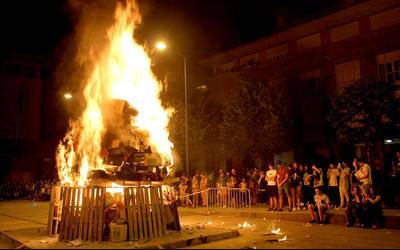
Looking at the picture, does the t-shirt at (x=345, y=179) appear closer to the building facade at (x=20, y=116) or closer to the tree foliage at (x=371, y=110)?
the tree foliage at (x=371, y=110)

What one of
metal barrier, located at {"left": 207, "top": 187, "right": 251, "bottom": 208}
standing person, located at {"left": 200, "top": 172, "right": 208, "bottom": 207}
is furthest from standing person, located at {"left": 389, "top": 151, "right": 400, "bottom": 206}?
standing person, located at {"left": 200, "top": 172, "right": 208, "bottom": 207}

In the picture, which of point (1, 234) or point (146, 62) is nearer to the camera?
point (1, 234)

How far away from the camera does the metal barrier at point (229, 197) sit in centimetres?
1725

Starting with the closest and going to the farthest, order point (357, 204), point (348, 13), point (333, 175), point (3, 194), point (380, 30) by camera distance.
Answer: point (357, 204) → point (333, 175) → point (380, 30) → point (348, 13) → point (3, 194)

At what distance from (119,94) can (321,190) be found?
8.35 metres

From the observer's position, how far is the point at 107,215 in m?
9.64

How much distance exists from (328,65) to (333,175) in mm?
11402

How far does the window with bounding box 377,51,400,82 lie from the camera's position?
2158 cm

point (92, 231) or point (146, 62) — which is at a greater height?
point (146, 62)

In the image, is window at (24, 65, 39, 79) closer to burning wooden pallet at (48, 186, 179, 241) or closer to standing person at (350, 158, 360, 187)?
burning wooden pallet at (48, 186, 179, 241)

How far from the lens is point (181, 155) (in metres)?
26.5

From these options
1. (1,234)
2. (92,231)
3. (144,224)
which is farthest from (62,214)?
(1,234)

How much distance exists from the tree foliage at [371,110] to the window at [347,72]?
5.94 metres

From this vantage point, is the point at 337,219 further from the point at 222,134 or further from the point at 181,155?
the point at 181,155
